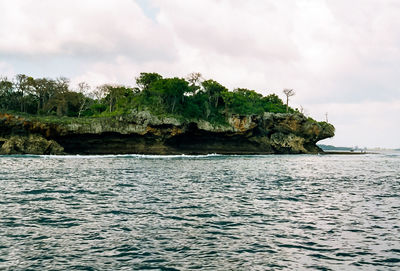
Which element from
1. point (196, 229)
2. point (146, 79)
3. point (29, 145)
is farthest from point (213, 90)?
point (196, 229)

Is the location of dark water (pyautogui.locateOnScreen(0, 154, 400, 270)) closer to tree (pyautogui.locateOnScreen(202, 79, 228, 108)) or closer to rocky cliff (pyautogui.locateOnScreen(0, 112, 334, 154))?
rocky cliff (pyautogui.locateOnScreen(0, 112, 334, 154))

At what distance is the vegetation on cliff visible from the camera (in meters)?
95.4

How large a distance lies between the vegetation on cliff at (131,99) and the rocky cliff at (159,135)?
14.1 ft

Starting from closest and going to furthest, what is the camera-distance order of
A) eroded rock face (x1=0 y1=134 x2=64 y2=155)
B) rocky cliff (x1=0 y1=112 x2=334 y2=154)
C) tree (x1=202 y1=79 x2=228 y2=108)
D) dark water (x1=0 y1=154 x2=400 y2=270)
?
dark water (x1=0 y1=154 x2=400 y2=270) < eroded rock face (x1=0 y1=134 x2=64 y2=155) < rocky cliff (x1=0 y1=112 x2=334 y2=154) < tree (x1=202 y1=79 x2=228 y2=108)

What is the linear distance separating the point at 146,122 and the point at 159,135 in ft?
16.8

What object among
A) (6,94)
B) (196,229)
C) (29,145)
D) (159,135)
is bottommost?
(196,229)

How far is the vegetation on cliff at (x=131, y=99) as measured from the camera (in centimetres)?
9544

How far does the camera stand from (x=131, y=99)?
10300 cm

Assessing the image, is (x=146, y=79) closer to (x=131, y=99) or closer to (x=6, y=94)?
(x=131, y=99)

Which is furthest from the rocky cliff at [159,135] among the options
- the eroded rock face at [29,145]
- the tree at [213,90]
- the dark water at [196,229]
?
the dark water at [196,229]

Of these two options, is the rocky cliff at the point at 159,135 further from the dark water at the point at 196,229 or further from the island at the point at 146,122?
the dark water at the point at 196,229

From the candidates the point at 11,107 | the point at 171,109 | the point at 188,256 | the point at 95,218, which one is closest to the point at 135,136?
the point at 171,109

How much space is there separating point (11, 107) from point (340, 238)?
10407 cm

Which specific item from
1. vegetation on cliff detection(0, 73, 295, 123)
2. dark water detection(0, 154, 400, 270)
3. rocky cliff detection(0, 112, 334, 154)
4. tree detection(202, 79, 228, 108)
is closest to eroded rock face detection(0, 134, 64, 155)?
rocky cliff detection(0, 112, 334, 154)
